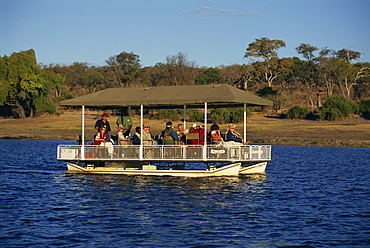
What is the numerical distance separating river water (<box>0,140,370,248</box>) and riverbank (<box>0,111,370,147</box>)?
746 inches

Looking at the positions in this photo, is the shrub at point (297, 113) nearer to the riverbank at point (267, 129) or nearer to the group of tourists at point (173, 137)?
the riverbank at point (267, 129)

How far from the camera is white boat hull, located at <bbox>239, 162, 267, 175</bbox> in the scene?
24.4m

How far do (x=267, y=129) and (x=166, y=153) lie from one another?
30.6 meters

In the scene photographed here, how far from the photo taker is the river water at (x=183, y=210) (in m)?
14.0

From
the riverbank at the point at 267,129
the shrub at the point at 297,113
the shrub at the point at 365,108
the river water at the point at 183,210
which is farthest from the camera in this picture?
the shrub at the point at 297,113

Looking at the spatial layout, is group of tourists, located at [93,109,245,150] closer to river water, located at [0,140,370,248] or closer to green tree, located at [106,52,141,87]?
river water, located at [0,140,370,248]

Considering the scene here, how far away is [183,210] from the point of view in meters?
17.4

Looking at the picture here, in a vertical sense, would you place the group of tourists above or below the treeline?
below

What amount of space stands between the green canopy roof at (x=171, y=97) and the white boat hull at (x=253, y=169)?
253 centimetres

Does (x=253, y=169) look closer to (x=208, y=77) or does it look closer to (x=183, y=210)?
(x=183, y=210)

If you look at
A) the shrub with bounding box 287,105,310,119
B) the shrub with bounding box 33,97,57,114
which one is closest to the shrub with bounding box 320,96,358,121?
the shrub with bounding box 287,105,310,119

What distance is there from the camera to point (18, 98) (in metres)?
73.1

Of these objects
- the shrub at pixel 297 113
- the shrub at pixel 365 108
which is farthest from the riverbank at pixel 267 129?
the shrub at pixel 365 108

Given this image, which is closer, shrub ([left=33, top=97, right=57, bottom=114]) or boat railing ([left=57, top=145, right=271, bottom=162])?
boat railing ([left=57, top=145, right=271, bottom=162])
